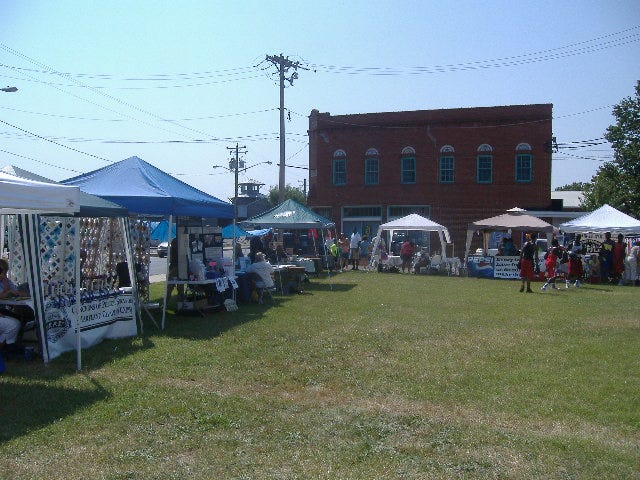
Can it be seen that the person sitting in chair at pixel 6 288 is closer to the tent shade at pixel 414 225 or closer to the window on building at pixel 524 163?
the tent shade at pixel 414 225

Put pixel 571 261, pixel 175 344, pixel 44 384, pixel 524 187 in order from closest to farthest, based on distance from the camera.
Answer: pixel 44 384 < pixel 175 344 < pixel 571 261 < pixel 524 187

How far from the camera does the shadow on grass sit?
18.8 ft

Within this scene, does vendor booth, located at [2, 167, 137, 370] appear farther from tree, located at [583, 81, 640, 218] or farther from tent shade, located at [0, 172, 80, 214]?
tree, located at [583, 81, 640, 218]

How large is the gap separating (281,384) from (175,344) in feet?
9.18

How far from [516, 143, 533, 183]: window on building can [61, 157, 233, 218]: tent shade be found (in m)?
24.9

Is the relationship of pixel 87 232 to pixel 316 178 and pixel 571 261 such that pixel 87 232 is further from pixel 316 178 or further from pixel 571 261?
pixel 316 178

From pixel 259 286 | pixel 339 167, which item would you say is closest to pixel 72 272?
pixel 259 286

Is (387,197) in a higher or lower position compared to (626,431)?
higher

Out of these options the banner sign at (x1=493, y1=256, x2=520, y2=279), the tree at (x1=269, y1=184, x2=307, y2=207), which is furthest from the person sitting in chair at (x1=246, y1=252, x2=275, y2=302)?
the tree at (x1=269, y1=184, x2=307, y2=207)

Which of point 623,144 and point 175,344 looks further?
point 623,144

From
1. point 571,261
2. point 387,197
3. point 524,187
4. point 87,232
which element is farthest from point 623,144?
point 87,232

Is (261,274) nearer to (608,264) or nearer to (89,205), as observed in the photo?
(89,205)

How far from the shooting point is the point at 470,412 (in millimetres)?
6379

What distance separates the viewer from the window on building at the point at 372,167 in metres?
37.7
